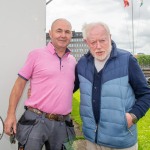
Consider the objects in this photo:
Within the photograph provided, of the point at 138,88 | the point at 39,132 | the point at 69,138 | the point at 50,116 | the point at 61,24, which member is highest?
the point at 61,24

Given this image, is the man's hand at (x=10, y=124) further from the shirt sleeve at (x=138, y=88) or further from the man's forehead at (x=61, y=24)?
the shirt sleeve at (x=138, y=88)

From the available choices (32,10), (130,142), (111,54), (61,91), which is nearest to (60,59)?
(61,91)

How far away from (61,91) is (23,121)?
1.92 feet

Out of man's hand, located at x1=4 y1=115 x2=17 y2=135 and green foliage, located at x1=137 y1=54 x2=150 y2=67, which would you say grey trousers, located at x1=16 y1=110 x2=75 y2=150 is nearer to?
man's hand, located at x1=4 y1=115 x2=17 y2=135

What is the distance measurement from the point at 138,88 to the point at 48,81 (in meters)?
1.03

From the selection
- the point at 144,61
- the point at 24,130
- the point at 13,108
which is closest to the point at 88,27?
the point at 13,108

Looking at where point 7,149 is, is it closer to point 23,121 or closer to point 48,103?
point 23,121

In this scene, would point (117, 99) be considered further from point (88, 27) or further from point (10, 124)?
point (10, 124)

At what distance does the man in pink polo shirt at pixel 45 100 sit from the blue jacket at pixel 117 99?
31 cm

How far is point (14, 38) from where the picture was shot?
4.17 meters

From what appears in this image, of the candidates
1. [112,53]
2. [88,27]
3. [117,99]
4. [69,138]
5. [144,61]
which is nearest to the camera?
[117,99]

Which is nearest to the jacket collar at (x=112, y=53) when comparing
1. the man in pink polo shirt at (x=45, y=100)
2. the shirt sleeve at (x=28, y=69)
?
the man in pink polo shirt at (x=45, y=100)

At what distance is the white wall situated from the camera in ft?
13.4

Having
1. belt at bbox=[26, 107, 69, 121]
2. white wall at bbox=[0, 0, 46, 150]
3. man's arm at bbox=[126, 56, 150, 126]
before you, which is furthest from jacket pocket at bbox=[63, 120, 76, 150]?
man's arm at bbox=[126, 56, 150, 126]
